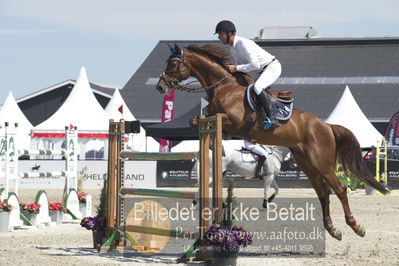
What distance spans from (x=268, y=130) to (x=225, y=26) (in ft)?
3.71

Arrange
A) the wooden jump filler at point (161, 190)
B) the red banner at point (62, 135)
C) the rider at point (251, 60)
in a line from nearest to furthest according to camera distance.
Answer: the wooden jump filler at point (161, 190)
the rider at point (251, 60)
the red banner at point (62, 135)

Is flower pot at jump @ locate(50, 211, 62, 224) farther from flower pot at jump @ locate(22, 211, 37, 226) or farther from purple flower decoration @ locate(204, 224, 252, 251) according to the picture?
purple flower decoration @ locate(204, 224, 252, 251)

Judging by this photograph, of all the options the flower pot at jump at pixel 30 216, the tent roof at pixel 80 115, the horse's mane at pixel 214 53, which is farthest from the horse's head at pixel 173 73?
the tent roof at pixel 80 115

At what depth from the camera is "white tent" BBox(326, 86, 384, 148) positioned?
24.7 meters

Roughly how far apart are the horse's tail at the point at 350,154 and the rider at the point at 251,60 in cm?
98

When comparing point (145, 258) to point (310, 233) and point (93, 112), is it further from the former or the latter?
point (93, 112)

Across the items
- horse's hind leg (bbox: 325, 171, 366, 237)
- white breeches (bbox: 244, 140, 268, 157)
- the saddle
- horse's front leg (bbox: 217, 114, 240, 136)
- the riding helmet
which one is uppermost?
the riding helmet

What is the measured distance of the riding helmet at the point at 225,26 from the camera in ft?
24.9

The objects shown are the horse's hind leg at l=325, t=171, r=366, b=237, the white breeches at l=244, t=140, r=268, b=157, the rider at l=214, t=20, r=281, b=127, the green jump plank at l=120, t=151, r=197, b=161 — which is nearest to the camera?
the green jump plank at l=120, t=151, r=197, b=161

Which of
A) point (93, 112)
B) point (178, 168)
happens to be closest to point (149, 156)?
point (178, 168)

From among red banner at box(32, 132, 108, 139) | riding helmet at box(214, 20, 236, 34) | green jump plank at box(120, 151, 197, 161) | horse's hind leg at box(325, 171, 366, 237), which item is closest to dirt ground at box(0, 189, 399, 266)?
horse's hind leg at box(325, 171, 366, 237)

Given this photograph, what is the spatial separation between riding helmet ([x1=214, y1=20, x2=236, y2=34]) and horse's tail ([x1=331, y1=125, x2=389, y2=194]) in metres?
1.69

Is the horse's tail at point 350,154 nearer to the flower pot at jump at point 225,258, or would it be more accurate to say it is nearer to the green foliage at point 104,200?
the flower pot at jump at point 225,258

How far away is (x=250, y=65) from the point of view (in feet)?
25.2
